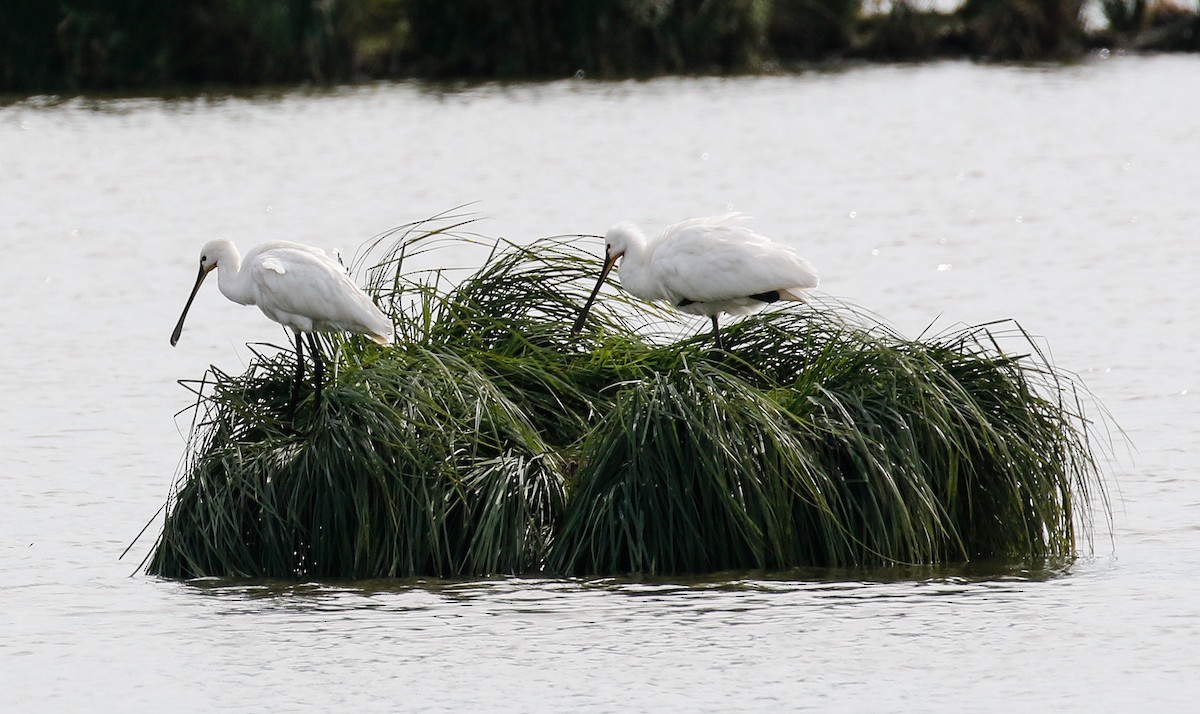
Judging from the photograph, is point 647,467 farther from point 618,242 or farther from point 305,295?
point 618,242

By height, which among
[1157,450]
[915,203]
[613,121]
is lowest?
[1157,450]

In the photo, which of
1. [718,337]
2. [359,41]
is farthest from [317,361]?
[359,41]

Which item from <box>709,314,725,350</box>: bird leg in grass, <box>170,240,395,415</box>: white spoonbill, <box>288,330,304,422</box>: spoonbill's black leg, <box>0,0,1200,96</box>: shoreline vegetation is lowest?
<box>288,330,304,422</box>: spoonbill's black leg

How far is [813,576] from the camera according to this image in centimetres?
973

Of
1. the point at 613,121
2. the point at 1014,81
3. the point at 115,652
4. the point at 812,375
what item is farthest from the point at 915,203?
the point at 115,652

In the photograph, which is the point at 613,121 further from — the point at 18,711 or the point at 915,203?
the point at 18,711

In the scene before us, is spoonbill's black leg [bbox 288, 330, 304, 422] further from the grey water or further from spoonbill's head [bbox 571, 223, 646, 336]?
spoonbill's head [bbox 571, 223, 646, 336]

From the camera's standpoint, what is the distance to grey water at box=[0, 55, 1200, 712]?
8.56m

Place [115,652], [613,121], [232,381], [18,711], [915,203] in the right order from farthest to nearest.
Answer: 1. [613,121]
2. [915,203]
3. [232,381]
4. [115,652]
5. [18,711]

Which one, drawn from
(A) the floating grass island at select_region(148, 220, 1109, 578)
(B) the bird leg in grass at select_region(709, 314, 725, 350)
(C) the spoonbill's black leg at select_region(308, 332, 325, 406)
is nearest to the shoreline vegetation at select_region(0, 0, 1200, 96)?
(C) the spoonbill's black leg at select_region(308, 332, 325, 406)

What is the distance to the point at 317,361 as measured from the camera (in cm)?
1005

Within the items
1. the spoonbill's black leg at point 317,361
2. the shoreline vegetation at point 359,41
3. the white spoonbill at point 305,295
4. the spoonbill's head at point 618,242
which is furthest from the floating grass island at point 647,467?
the shoreline vegetation at point 359,41

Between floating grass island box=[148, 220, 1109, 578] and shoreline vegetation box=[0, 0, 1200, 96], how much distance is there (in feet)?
97.1

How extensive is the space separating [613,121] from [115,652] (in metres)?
27.6
